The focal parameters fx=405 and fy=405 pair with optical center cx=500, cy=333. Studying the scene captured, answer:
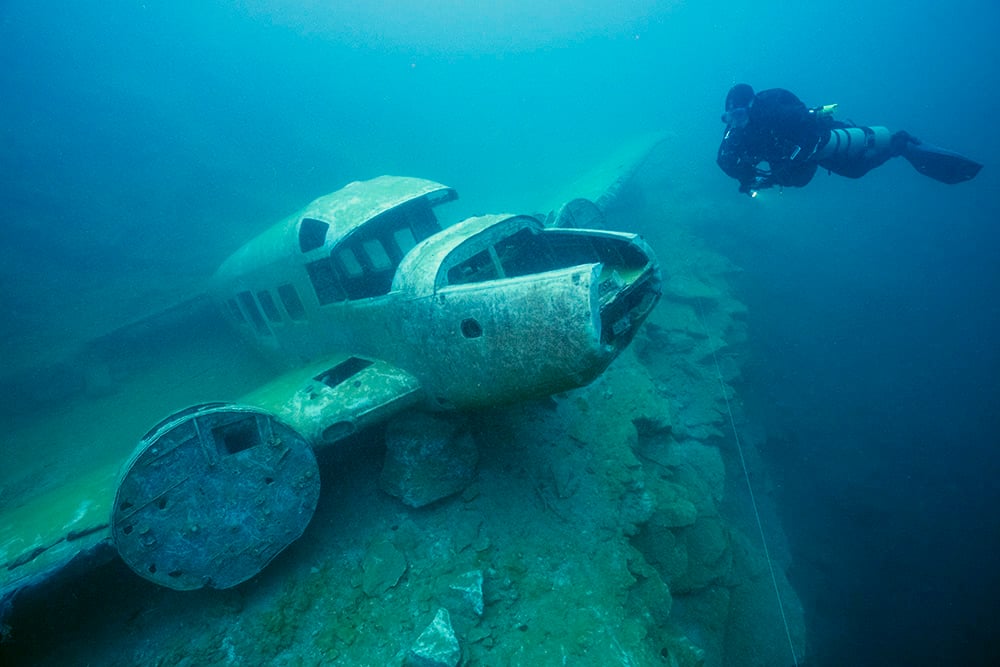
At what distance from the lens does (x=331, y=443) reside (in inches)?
162

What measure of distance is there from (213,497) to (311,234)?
3687 millimetres

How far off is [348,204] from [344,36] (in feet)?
292

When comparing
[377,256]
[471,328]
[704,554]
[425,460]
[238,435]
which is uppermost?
[377,256]

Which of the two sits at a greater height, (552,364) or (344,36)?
(344,36)

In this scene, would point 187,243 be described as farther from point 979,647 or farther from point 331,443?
point 979,647

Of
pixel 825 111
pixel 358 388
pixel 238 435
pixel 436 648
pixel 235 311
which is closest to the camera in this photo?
pixel 436 648

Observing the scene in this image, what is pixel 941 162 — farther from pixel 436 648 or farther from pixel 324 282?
pixel 436 648

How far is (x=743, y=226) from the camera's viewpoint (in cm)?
1909

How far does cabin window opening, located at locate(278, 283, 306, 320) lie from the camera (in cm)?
612

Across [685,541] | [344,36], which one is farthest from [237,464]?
[344,36]

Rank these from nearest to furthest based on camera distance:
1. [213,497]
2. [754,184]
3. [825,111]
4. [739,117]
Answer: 1. [213,497]
2. [739,117]
3. [825,111]
4. [754,184]

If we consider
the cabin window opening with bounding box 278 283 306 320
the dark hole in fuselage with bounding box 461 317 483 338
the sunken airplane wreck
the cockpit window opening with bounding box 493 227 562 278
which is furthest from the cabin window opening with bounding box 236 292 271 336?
the dark hole in fuselage with bounding box 461 317 483 338

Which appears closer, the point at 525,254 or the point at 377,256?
the point at 525,254

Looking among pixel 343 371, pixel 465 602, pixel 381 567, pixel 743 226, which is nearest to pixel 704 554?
pixel 465 602
